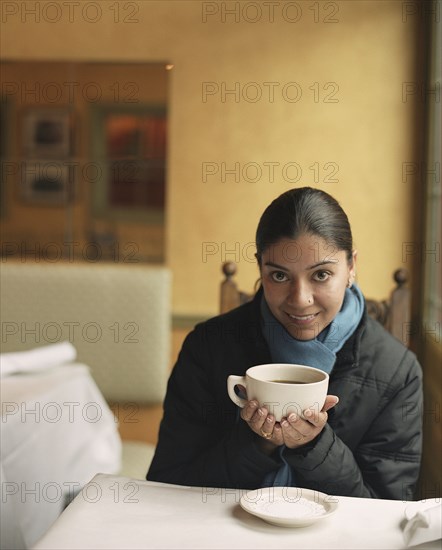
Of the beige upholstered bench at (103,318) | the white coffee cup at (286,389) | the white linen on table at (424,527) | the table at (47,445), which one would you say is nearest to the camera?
the white linen on table at (424,527)

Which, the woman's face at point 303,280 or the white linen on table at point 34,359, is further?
the white linen on table at point 34,359

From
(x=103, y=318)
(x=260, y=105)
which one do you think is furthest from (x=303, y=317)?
(x=260, y=105)

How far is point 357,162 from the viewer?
2938 mm

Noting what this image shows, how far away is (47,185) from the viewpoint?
3.03 m

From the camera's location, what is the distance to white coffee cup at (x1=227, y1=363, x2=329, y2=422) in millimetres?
904

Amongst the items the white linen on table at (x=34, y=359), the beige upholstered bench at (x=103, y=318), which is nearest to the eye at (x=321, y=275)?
the white linen on table at (x=34, y=359)

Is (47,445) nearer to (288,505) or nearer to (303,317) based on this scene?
(303,317)

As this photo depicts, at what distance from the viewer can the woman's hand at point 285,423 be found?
0.93 metres

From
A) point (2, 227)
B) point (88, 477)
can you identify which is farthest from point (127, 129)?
point (88, 477)

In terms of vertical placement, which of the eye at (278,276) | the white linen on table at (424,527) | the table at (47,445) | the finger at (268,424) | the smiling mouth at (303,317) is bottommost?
the table at (47,445)

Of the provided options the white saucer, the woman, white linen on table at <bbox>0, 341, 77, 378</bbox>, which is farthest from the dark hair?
white linen on table at <bbox>0, 341, 77, 378</bbox>

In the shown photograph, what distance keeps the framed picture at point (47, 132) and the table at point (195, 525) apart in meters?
2.28

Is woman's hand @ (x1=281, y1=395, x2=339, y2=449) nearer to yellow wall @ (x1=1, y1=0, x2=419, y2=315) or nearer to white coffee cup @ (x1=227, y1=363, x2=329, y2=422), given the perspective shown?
white coffee cup @ (x1=227, y1=363, x2=329, y2=422)

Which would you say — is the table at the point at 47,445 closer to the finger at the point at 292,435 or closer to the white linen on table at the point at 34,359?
the white linen on table at the point at 34,359
